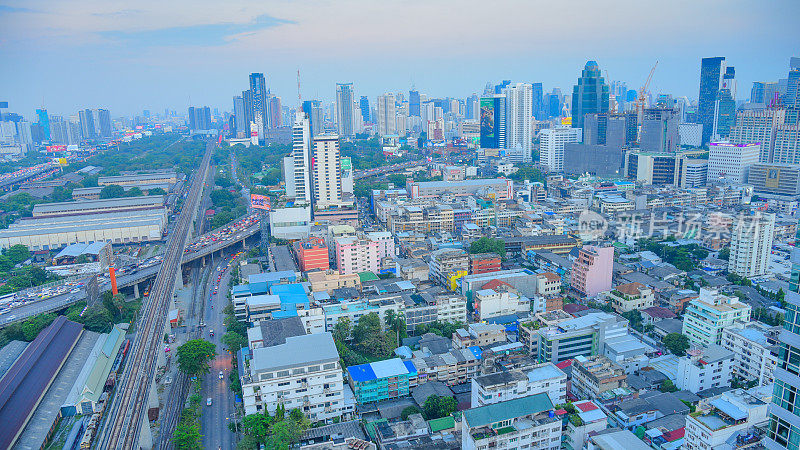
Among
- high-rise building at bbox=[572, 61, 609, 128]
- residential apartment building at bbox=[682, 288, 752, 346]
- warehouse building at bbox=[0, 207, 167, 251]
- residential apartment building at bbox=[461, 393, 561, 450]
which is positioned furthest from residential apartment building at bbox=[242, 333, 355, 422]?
high-rise building at bbox=[572, 61, 609, 128]

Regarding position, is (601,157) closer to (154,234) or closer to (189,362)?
(154,234)

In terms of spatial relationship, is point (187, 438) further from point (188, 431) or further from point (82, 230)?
point (82, 230)

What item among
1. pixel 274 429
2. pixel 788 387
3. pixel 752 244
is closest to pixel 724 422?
pixel 788 387

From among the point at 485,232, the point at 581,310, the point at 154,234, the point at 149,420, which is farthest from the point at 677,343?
the point at 154,234

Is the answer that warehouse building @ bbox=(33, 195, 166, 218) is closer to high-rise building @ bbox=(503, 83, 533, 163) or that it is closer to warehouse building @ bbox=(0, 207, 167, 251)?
warehouse building @ bbox=(0, 207, 167, 251)

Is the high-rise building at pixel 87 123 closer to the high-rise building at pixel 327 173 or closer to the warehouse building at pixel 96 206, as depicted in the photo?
the warehouse building at pixel 96 206

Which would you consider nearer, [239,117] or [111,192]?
[111,192]
